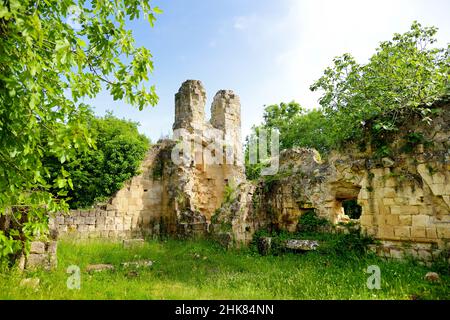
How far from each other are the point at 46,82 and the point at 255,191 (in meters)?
8.58

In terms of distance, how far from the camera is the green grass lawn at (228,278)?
570 cm

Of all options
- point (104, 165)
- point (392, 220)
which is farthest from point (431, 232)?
point (104, 165)

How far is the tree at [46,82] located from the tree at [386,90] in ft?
21.6

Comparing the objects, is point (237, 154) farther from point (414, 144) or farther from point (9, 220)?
point (9, 220)

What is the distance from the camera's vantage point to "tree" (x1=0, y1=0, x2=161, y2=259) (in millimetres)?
3523

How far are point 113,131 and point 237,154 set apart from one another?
6.35 m

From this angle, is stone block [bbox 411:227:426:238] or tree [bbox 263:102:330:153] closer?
stone block [bbox 411:227:426:238]

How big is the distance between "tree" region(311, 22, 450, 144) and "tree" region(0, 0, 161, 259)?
659cm

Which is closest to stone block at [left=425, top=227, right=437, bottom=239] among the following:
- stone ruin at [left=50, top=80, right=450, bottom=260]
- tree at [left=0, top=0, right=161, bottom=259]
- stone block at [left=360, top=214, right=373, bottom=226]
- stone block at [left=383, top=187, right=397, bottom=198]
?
stone ruin at [left=50, top=80, right=450, bottom=260]

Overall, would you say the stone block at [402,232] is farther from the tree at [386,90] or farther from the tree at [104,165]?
the tree at [104,165]

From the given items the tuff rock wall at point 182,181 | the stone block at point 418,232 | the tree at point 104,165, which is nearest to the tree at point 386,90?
the stone block at point 418,232

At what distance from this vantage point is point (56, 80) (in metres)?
4.54

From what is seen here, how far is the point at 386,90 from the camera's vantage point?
9.43m

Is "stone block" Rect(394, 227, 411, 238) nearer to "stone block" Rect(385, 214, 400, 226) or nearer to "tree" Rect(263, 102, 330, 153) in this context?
"stone block" Rect(385, 214, 400, 226)
